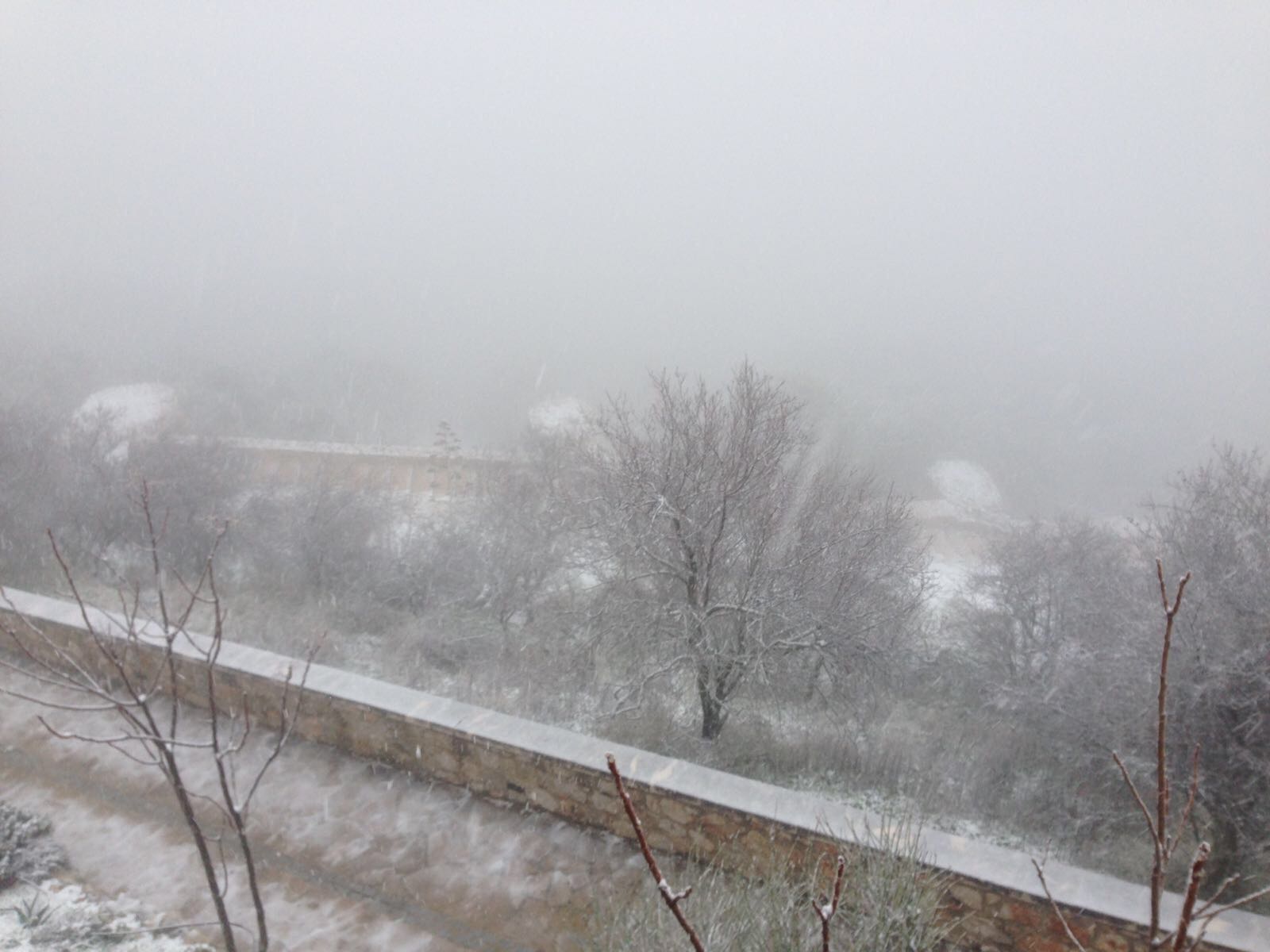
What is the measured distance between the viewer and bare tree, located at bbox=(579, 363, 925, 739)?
9.21 m

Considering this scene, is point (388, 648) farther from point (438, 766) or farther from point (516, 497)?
point (438, 766)

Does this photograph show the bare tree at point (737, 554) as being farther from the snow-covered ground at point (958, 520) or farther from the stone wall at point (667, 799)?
the snow-covered ground at point (958, 520)

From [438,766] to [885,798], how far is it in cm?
472

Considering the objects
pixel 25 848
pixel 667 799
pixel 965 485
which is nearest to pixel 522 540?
pixel 25 848

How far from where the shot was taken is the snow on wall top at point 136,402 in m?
24.7

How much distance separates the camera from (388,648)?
12.7 meters

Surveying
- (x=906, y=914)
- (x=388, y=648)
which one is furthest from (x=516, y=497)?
(x=906, y=914)

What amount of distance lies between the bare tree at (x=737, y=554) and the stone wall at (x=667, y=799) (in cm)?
439

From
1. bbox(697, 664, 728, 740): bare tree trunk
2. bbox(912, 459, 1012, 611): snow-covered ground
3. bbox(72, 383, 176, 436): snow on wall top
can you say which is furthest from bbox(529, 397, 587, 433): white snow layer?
bbox(697, 664, 728, 740): bare tree trunk

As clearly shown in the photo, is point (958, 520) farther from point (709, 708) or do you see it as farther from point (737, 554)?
point (709, 708)

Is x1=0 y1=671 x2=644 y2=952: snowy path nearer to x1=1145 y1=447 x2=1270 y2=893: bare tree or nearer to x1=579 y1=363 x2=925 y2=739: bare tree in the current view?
x1=579 y1=363 x2=925 y2=739: bare tree

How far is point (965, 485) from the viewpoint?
33.1 meters

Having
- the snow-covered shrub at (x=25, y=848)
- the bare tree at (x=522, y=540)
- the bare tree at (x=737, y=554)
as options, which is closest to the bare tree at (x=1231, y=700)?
the bare tree at (x=737, y=554)

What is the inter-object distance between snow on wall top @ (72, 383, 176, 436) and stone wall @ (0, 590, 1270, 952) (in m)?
21.5
